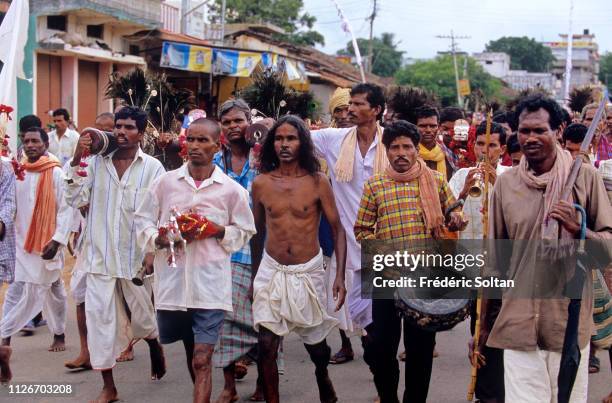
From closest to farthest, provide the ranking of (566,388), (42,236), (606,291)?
(566,388) → (606,291) → (42,236)

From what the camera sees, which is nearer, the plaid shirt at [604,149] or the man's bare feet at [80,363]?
the man's bare feet at [80,363]

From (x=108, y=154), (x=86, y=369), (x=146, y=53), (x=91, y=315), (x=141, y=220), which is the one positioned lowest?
(x=86, y=369)

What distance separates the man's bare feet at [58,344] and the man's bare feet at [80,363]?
0.66 m

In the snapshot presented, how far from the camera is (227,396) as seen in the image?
6336mm

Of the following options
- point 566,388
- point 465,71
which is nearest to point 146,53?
point 566,388

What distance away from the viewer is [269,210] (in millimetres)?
6004

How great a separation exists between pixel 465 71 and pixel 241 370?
6273 cm

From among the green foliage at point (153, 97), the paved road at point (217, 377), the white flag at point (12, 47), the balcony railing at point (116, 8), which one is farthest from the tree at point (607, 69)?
the white flag at point (12, 47)

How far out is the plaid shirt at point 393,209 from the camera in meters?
5.62

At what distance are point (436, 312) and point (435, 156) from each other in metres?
2.69

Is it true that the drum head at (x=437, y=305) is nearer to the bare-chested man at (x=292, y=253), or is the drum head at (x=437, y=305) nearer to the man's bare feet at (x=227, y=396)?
the bare-chested man at (x=292, y=253)

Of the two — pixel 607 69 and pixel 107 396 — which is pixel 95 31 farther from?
pixel 607 69

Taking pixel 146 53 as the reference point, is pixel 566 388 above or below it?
below

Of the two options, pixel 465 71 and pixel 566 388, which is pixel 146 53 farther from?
pixel 465 71
